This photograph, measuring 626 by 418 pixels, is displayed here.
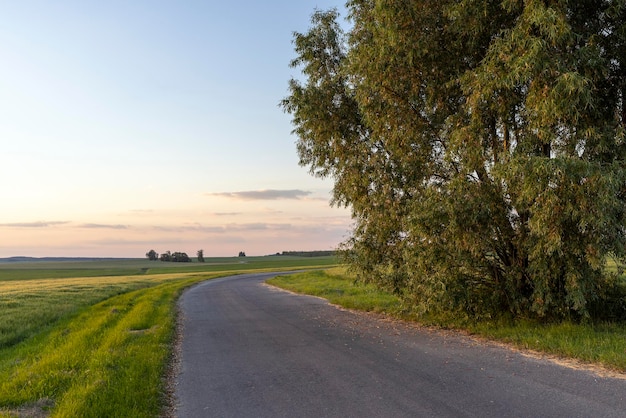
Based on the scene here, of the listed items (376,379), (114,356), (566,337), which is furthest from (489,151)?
(114,356)

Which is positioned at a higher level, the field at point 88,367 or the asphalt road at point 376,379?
the field at point 88,367

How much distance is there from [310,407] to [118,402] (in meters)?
2.81

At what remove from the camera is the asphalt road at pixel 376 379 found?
6.27 meters

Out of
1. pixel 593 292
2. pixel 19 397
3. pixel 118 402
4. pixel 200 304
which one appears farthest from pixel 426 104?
pixel 200 304

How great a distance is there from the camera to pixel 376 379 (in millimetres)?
7801

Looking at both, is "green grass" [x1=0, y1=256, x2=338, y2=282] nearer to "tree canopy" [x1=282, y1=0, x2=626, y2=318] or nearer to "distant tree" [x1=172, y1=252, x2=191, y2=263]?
"distant tree" [x1=172, y1=252, x2=191, y2=263]

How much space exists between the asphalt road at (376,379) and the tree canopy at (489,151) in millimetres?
2364

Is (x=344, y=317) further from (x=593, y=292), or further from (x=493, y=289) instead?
(x=593, y=292)

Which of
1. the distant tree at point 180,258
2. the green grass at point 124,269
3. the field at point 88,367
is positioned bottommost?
the field at point 88,367

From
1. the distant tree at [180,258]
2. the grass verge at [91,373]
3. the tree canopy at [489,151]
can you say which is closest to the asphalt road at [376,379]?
the grass verge at [91,373]

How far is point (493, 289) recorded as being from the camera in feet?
43.7

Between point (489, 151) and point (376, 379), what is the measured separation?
7295 mm

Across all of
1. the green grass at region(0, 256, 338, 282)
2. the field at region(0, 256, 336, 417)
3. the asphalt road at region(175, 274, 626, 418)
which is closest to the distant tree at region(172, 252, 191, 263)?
the green grass at region(0, 256, 338, 282)

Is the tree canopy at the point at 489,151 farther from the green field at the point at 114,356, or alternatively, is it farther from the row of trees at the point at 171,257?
the row of trees at the point at 171,257
